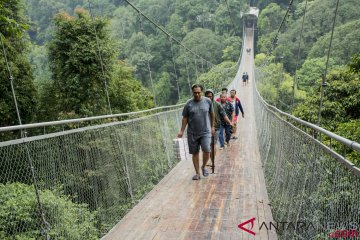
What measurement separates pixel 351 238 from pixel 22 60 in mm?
16564

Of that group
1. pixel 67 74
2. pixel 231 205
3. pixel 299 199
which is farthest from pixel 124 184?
pixel 67 74

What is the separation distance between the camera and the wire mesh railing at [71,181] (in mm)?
2146

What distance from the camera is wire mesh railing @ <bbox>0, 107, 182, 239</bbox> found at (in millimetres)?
2146

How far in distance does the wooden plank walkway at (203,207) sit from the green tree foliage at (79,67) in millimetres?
11918

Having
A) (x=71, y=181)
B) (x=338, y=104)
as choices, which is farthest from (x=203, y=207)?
(x=338, y=104)

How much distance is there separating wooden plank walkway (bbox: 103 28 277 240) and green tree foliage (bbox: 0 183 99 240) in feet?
0.83

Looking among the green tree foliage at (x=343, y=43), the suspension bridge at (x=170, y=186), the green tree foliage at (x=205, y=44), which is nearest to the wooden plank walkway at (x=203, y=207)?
the suspension bridge at (x=170, y=186)

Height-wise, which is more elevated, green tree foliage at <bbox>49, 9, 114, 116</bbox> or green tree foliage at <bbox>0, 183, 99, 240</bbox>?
green tree foliage at <bbox>49, 9, 114, 116</bbox>

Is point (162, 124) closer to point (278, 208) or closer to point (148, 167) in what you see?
point (148, 167)

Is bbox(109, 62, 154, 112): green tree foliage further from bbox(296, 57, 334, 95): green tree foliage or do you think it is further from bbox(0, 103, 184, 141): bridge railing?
bbox(296, 57, 334, 95): green tree foliage

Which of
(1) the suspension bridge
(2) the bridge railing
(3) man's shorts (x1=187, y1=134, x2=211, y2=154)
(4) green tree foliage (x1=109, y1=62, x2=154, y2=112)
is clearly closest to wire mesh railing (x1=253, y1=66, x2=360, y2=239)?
(1) the suspension bridge

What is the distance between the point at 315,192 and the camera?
5.84ft

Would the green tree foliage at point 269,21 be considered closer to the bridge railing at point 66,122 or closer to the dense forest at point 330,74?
the dense forest at point 330,74

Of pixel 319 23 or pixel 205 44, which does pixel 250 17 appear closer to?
pixel 205 44
